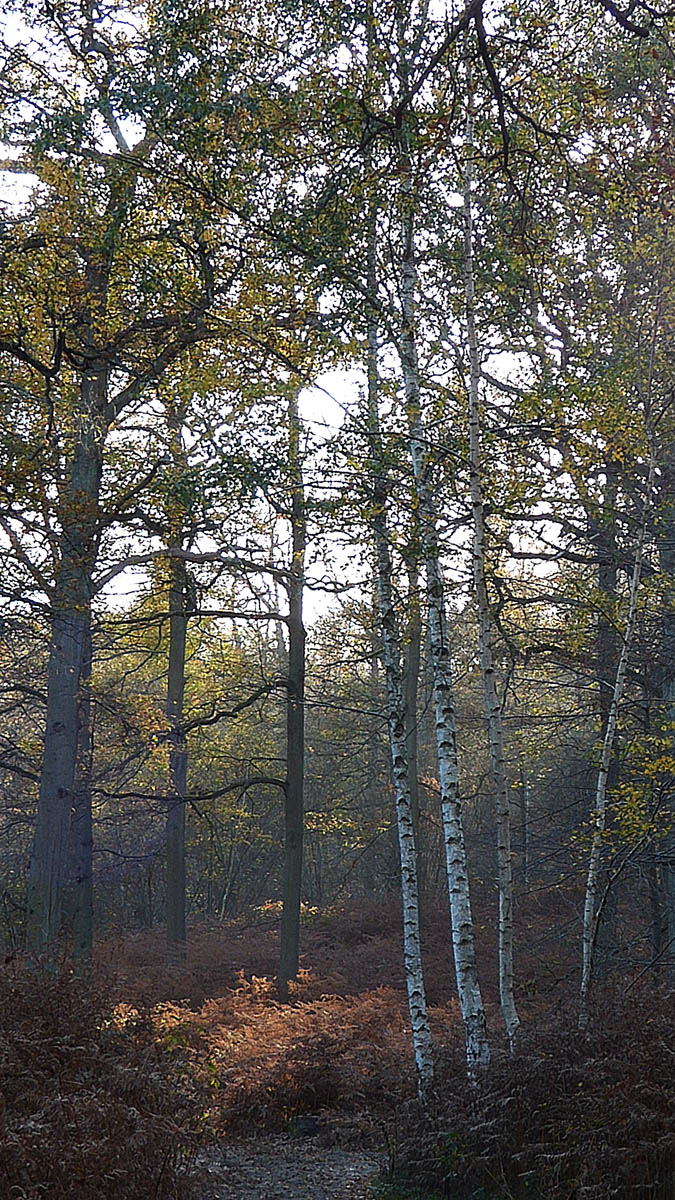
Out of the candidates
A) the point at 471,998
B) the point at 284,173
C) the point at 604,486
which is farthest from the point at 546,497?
the point at 471,998

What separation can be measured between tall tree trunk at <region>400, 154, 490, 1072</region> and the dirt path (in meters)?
1.28

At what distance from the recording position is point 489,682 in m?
7.55

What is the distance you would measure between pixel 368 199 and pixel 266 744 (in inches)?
695

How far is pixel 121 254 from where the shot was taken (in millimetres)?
8867

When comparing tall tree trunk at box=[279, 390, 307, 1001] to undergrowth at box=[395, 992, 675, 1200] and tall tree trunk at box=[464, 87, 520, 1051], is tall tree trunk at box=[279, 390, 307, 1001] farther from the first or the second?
undergrowth at box=[395, 992, 675, 1200]

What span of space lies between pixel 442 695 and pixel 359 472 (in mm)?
2136

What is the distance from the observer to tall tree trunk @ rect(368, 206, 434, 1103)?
26.2 ft

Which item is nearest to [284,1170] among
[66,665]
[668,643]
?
[66,665]

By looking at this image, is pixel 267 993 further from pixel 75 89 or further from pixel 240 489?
pixel 75 89

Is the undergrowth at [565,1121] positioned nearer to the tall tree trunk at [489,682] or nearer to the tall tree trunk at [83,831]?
the tall tree trunk at [489,682]

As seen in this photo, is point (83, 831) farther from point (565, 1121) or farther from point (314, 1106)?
point (565, 1121)

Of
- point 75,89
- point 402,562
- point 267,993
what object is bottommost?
point 267,993

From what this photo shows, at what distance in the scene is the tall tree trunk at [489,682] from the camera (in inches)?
288

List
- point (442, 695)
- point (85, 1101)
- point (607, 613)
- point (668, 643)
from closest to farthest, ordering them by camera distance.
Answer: point (85, 1101)
point (442, 695)
point (607, 613)
point (668, 643)
